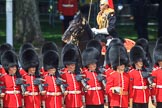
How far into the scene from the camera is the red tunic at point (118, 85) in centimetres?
1265

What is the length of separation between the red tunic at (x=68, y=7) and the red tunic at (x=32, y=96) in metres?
9.68

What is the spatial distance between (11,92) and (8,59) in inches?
22.5

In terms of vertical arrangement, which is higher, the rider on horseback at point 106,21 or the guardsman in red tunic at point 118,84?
the rider on horseback at point 106,21

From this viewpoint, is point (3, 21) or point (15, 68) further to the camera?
point (3, 21)

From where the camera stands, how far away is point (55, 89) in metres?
12.6

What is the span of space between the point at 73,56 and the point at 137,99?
1.15 m

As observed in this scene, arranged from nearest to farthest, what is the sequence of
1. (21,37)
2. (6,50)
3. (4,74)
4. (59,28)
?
1. (4,74)
2. (6,50)
3. (21,37)
4. (59,28)

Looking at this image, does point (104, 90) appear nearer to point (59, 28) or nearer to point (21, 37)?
point (21, 37)

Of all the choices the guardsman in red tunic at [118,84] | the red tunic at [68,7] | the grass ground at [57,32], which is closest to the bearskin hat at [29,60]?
the guardsman in red tunic at [118,84]

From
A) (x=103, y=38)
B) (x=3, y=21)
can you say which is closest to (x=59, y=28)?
(x=3, y=21)

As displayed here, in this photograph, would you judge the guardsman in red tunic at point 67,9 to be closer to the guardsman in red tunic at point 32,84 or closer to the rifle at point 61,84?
the guardsman in red tunic at point 32,84

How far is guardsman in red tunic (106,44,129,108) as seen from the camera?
12648 millimetres

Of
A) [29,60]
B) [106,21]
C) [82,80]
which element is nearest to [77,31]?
[106,21]

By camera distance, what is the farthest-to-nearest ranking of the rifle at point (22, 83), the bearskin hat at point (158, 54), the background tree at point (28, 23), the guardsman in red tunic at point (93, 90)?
the background tree at point (28, 23)
the bearskin hat at point (158, 54)
the guardsman in red tunic at point (93, 90)
the rifle at point (22, 83)
